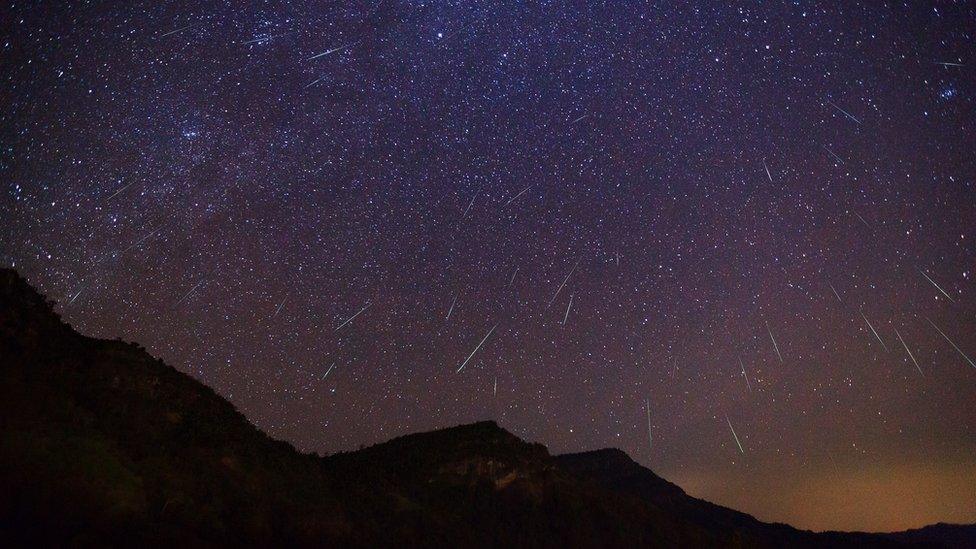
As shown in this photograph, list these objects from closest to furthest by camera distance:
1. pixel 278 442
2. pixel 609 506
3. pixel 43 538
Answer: pixel 43 538 < pixel 278 442 < pixel 609 506

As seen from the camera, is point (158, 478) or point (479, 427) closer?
point (158, 478)

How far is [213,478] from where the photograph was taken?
2900cm

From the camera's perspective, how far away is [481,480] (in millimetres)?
48031

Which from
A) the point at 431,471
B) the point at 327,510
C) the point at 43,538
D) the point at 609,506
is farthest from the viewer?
the point at 609,506

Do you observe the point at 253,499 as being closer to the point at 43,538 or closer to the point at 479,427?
the point at 43,538

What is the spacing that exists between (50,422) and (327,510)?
16.2 metres

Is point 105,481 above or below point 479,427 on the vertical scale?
above

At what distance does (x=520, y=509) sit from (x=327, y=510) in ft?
59.4

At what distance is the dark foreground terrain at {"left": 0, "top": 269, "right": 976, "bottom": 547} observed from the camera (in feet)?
67.9

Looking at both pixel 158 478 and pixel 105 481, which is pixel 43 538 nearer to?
pixel 105 481

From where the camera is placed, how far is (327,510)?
1361 inches

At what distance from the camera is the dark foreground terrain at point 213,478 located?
20688 millimetres

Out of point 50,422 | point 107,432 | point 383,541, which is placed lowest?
point 383,541

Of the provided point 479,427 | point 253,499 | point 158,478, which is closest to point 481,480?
point 479,427
